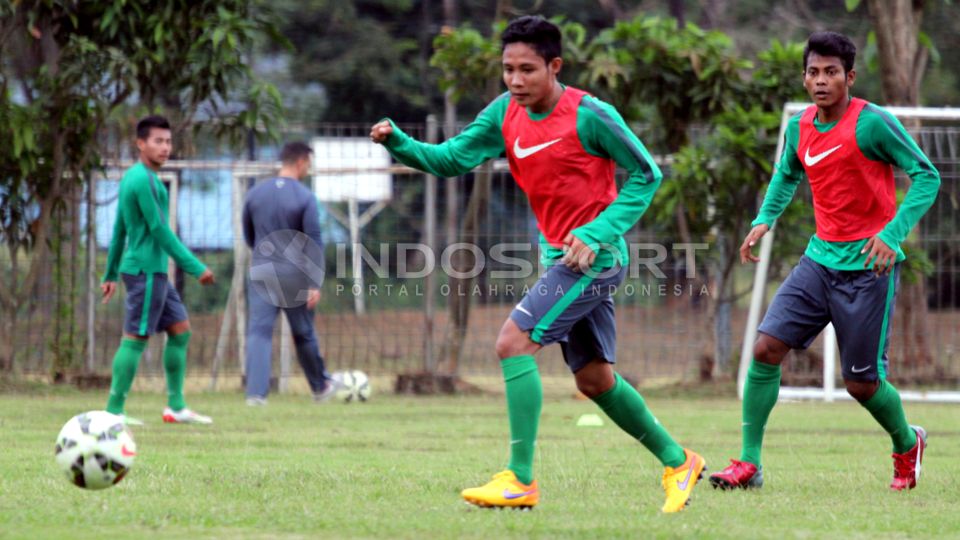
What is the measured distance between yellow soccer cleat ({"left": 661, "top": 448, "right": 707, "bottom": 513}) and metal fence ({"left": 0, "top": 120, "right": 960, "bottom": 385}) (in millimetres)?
7785

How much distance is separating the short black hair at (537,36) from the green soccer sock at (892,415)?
2.37 metres

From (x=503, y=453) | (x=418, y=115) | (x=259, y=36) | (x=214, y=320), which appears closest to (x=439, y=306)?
(x=214, y=320)

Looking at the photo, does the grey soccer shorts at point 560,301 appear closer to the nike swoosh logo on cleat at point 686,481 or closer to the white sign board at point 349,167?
the nike swoosh logo on cleat at point 686,481

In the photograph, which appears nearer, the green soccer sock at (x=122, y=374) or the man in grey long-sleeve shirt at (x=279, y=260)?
the green soccer sock at (x=122, y=374)

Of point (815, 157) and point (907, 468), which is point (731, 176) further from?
point (907, 468)

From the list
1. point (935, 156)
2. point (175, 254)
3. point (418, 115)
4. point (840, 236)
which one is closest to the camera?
point (840, 236)

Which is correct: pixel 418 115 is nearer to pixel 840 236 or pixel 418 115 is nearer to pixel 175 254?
pixel 175 254

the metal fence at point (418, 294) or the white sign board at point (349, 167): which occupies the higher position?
the white sign board at point (349, 167)

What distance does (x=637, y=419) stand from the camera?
5.99 meters

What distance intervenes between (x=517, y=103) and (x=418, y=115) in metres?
23.7

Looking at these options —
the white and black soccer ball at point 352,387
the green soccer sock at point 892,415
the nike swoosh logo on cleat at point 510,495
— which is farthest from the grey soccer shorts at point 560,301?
the white and black soccer ball at point 352,387

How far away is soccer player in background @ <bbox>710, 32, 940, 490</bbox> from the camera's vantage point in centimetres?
652

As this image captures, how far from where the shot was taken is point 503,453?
8391mm

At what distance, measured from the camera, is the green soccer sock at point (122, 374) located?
970 cm
